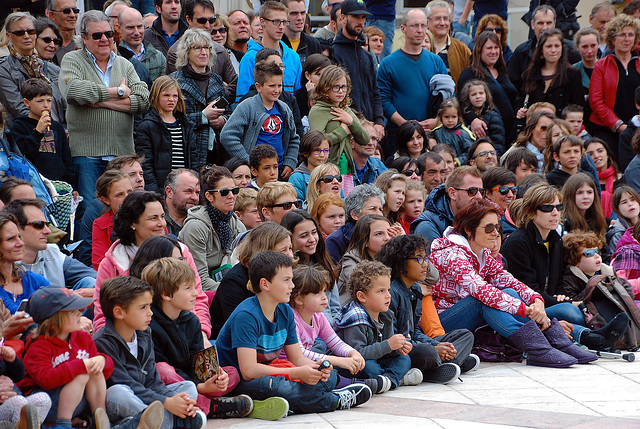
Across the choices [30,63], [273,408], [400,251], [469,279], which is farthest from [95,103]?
[273,408]

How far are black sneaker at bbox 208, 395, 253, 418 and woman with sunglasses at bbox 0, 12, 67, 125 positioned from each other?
3.80 metres

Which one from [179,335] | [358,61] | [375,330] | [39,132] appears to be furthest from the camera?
[358,61]

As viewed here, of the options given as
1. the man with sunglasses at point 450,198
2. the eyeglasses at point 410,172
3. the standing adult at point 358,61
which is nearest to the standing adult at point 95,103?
the eyeglasses at point 410,172

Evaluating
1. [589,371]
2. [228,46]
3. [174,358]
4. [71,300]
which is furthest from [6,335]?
[228,46]

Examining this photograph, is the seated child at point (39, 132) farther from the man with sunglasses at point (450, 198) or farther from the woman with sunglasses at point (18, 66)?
the man with sunglasses at point (450, 198)

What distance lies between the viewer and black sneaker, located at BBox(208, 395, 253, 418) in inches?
207

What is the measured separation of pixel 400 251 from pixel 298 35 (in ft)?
16.6

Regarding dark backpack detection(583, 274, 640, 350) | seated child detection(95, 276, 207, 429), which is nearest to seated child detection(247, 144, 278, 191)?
dark backpack detection(583, 274, 640, 350)

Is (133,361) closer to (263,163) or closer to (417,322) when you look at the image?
(417,322)

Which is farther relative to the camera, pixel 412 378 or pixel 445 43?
pixel 445 43

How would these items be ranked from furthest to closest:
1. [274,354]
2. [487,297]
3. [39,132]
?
[39,132] < [487,297] < [274,354]

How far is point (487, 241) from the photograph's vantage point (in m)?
6.98

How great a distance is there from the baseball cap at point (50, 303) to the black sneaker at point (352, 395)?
1.77 m

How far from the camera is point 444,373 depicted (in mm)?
6289
